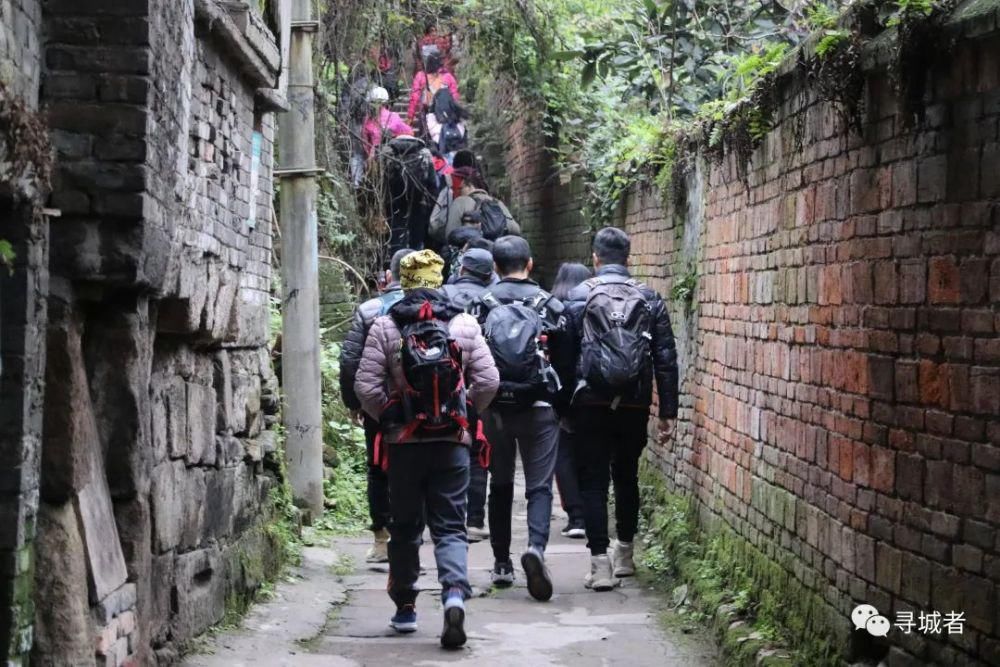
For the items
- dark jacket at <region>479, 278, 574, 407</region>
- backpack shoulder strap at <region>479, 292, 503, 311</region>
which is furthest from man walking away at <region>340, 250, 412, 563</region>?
dark jacket at <region>479, 278, 574, 407</region>

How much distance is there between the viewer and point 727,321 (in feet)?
24.5

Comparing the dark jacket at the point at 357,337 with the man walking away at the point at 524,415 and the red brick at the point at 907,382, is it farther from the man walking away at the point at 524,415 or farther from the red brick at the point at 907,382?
the red brick at the point at 907,382

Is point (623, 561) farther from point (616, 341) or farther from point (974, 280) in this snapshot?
point (974, 280)

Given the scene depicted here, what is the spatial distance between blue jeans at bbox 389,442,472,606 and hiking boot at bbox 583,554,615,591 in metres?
1.36

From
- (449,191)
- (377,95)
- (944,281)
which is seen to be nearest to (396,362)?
(944,281)

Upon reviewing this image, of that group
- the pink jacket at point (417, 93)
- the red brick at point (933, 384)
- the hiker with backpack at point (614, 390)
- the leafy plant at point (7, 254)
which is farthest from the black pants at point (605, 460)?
the pink jacket at point (417, 93)

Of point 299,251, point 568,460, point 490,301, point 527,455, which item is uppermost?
point 299,251

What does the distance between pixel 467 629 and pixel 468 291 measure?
2.28m

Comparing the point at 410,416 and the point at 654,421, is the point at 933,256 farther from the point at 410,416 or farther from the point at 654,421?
the point at 654,421

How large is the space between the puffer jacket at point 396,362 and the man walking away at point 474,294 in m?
1.25

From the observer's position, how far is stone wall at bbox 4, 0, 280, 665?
4500mm

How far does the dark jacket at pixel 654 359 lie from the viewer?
25.1 feet

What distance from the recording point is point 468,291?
8227 mm

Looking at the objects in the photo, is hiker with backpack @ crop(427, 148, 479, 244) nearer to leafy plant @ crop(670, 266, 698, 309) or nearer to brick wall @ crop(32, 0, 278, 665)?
leafy plant @ crop(670, 266, 698, 309)
